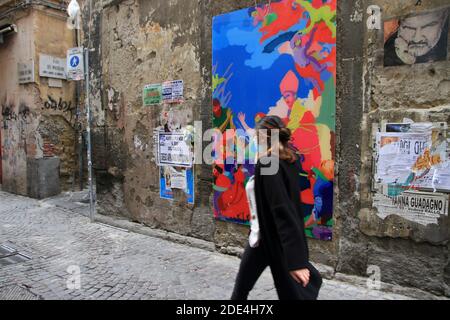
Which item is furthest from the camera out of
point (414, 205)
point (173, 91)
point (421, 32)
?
point (173, 91)

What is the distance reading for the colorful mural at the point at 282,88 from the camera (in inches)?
161

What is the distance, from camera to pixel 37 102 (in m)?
9.31

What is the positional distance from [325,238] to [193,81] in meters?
2.76

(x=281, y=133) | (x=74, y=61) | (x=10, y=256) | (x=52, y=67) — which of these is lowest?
(x=10, y=256)

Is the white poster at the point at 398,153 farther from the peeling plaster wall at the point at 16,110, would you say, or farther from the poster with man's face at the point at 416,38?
the peeling plaster wall at the point at 16,110

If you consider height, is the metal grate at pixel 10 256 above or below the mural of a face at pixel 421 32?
below

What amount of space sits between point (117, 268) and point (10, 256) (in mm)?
1672

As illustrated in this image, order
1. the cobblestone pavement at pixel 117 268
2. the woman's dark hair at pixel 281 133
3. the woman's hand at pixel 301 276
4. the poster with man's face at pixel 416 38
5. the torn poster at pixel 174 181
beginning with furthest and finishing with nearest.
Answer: the torn poster at pixel 174 181, the cobblestone pavement at pixel 117 268, the poster with man's face at pixel 416 38, the woman's dark hair at pixel 281 133, the woman's hand at pixel 301 276

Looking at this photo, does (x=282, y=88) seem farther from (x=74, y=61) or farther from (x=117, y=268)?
(x=74, y=61)

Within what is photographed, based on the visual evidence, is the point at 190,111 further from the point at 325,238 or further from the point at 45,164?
the point at 45,164

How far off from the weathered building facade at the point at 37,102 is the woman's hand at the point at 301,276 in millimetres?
8448

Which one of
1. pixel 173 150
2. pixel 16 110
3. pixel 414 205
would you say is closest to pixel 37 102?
pixel 16 110

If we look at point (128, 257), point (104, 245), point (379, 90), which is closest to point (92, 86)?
point (104, 245)

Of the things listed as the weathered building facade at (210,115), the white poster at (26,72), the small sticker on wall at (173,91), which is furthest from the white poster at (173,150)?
the white poster at (26,72)
